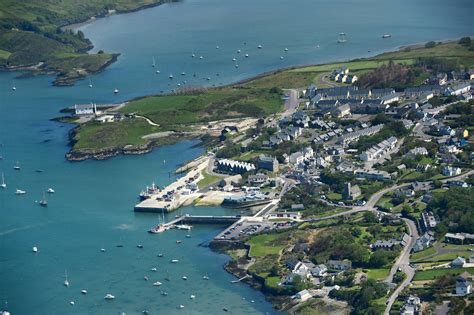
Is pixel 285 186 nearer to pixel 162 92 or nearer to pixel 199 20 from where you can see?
pixel 162 92

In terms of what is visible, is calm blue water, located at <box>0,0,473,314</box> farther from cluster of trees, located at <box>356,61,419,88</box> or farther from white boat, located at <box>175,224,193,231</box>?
cluster of trees, located at <box>356,61,419,88</box>

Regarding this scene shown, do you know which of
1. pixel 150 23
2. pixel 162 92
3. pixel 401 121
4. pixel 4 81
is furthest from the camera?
pixel 150 23

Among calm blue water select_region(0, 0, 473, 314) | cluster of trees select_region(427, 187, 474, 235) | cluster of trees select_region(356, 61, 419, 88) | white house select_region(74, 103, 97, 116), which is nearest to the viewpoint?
calm blue water select_region(0, 0, 473, 314)

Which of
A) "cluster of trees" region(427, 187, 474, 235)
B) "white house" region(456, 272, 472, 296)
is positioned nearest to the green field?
"cluster of trees" region(427, 187, 474, 235)

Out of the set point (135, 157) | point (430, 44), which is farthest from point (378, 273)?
point (430, 44)

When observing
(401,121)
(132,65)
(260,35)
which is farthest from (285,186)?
(260,35)

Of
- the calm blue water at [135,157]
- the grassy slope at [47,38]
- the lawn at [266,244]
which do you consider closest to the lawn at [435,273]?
Answer: the calm blue water at [135,157]
